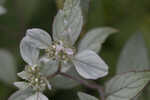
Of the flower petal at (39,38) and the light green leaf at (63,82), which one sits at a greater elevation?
the flower petal at (39,38)

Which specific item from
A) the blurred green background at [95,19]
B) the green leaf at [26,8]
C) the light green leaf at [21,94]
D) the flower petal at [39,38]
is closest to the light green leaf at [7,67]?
the blurred green background at [95,19]

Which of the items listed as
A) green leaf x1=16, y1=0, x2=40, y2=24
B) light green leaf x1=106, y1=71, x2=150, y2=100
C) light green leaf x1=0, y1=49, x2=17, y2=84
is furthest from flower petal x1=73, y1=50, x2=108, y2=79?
green leaf x1=16, y1=0, x2=40, y2=24

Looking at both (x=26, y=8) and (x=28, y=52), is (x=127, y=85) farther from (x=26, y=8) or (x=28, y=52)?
(x=26, y=8)

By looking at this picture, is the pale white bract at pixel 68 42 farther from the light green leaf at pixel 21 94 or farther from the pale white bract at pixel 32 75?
the light green leaf at pixel 21 94

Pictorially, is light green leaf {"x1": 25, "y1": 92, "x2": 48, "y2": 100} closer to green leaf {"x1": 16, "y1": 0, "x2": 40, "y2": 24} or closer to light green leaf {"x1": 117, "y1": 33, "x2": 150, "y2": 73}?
light green leaf {"x1": 117, "y1": 33, "x2": 150, "y2": 73}

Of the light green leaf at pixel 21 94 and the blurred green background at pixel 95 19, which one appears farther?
the blurred green background at pixel 95 19

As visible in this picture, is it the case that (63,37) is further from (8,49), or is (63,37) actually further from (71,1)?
(8,49)

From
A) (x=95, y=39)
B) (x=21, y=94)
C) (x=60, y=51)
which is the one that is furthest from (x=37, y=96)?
(x=95, y=39)

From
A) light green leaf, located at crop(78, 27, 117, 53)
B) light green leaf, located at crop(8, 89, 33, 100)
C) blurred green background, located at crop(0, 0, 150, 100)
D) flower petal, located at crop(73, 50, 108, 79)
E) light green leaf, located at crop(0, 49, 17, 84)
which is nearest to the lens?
flower petal, located at crop(73, 50, 108, 79)

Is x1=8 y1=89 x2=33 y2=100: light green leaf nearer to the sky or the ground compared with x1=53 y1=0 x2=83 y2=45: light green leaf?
nearer to the ground
